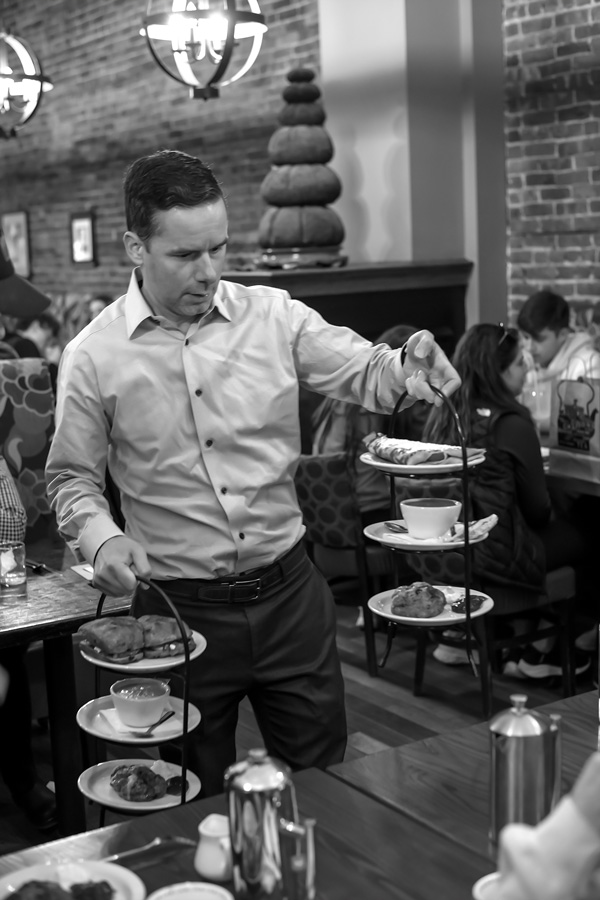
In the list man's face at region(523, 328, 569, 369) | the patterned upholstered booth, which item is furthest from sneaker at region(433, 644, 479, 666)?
the patterned upholstered booth

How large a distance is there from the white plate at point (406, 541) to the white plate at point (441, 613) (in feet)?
0.38

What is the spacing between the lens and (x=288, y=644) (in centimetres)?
220

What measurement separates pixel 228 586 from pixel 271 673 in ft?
0.62

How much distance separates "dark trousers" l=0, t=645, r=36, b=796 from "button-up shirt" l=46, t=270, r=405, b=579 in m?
1.33

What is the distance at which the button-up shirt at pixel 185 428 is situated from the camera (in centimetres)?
212

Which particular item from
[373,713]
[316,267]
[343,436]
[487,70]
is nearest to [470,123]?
[487,70]

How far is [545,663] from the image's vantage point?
4.19 m

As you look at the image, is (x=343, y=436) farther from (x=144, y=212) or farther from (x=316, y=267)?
(x=144, y=212)

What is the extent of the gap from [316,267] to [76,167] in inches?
195

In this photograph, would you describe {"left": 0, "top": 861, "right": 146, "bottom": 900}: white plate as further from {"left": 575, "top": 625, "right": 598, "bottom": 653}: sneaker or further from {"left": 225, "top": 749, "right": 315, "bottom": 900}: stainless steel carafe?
{"left": 575, "top": 625, "right": 598, "bottom": 653}: sneaker

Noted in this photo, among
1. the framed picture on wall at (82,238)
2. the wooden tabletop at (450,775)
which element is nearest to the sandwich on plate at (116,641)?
the wooden tabletop at (450,775)

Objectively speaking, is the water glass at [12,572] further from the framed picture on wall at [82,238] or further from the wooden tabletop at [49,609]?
the framed picture on wall at [82,238]

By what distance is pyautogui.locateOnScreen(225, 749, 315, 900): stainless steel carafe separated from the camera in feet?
4.17

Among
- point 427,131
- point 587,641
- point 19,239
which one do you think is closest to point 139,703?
point 587,641
